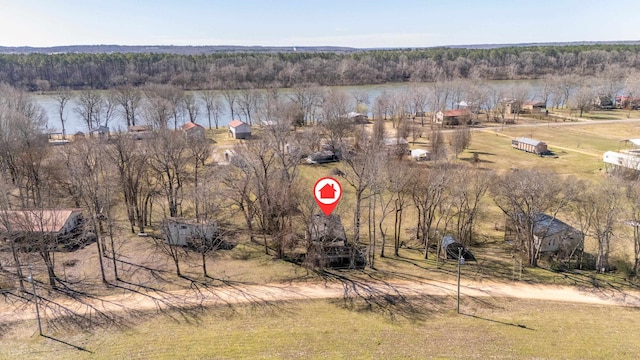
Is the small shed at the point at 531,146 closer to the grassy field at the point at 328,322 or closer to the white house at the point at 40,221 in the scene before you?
the grassy field at the point at 328,322

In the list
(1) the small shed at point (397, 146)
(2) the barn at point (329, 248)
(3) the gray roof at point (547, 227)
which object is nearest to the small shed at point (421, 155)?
(1) the small shed at point (397, 146)

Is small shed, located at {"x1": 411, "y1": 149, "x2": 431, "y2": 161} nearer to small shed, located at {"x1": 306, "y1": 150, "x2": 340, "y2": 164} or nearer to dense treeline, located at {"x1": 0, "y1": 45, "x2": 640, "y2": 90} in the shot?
small shed, located at {"x1": 306, "y1": 150, "x2": 340, "y2": 164}

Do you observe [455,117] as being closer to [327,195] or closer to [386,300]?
[327,195]

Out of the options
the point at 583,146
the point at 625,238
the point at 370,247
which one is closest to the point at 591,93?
the point at 583,146

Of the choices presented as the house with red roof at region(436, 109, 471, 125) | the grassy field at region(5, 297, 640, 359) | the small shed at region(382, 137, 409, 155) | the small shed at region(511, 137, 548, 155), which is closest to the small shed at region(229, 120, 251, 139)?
the small shed at region(382, 137, 409, 155)

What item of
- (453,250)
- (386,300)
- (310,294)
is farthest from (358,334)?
(453,250)

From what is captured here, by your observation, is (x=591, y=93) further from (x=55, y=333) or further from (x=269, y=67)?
(x=55, y=333)
